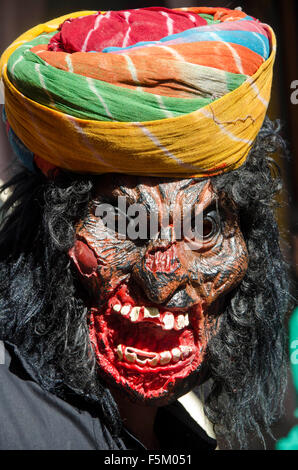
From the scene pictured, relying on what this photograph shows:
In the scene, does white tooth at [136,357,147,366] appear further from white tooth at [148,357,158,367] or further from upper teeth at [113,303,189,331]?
upper teeth at [113,303,189,331]

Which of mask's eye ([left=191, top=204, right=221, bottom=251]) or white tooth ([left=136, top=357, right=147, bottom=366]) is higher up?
mask's eye ([left=191, top=204, right=221, bottom=251])

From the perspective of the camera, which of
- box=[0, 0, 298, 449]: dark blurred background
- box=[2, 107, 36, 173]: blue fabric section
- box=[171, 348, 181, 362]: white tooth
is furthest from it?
box=[0, 0, 298, 449]: dark blurred background

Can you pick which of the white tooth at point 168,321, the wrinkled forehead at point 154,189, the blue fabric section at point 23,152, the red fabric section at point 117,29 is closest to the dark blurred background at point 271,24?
the blue fabric section at point 23,152

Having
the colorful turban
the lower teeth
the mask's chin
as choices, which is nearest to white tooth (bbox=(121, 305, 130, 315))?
the mask's chin

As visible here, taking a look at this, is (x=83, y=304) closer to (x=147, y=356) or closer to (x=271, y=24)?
(x=147, y=356)

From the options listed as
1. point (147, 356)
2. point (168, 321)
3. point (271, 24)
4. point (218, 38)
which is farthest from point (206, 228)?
point (271, 24)

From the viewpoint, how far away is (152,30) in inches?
71.1

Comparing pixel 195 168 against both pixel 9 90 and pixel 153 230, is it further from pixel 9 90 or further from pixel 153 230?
pixel 9 90

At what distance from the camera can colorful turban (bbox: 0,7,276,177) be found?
1.60 metres

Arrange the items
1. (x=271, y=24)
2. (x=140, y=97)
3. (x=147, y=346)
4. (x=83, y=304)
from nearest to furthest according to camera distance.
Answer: (x=140, y=97), (x=147, y=346), (x=83, y=304), (x=271, y=24)

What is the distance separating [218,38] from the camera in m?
1.70

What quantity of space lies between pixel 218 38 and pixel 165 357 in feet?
3.19

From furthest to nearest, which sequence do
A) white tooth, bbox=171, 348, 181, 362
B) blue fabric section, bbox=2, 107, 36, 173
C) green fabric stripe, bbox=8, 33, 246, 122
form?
blue fabric section, bbox=2, 107, 36, 173 < white tooth, bbox=171, 348, 181, 362 < green fabric stripe, bbox=8, 33, 246, 122

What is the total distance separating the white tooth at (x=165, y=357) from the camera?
5.54ft
